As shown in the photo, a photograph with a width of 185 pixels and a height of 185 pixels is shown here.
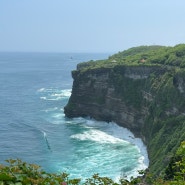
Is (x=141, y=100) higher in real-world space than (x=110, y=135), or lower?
higher

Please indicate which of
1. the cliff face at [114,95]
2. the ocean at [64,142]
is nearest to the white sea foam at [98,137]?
the ocean at [64,142]

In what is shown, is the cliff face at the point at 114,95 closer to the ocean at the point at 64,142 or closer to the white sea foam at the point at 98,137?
the ocean at the point at 64,142

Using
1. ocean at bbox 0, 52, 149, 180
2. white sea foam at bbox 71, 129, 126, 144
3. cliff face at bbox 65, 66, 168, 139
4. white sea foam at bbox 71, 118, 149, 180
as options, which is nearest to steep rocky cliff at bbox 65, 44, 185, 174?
cliff face at bbox 65, 66, 168, 139

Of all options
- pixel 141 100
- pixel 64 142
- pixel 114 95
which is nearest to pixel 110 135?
pixel 141 100

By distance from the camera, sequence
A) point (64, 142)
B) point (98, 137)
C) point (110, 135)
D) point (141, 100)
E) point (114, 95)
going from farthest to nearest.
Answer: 1. point (114, 95)
2. point (141, 100)
3. point (110, 135)
4. point (98, 137)
5. point (64, 142)

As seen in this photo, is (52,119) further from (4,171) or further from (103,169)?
(4,171)

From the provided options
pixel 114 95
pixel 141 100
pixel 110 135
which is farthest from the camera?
pixel 114 95

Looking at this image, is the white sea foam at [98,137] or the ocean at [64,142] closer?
the ocean at [64,142]

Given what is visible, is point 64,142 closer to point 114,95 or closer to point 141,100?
point 141,100
